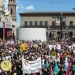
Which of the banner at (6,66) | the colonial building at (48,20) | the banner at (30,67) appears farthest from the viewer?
the colonial building at (48,20)

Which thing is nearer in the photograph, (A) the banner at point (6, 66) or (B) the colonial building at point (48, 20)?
(A) the banner at point (6, 66)

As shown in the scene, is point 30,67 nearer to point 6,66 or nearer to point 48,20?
point 6,66

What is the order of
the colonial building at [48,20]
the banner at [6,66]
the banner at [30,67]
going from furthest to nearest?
1. the colonial building at [48,20]
2. the banner at [30,67]
3. the banner at [6,66]

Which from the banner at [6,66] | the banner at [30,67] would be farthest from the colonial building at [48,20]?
the banner at [6,66]

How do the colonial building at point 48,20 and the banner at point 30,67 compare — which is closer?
the banner at point 30,67

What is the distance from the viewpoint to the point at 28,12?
118562mm

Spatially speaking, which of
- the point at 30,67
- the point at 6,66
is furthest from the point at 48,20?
the point at 6,66

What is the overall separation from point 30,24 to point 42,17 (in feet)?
14.3

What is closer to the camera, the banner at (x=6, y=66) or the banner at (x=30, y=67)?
the banner at (x=6, y=66)

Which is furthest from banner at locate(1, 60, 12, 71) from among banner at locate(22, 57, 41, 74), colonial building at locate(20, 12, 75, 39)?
colonial building at locate(20, 12, 75, 39)

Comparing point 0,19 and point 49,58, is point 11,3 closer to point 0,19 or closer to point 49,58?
point 0,19

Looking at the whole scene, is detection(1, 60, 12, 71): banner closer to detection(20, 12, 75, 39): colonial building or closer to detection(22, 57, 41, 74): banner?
detection(22, 57, 41, 74): banner

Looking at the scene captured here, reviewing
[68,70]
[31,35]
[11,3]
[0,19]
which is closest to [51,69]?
[68,70]

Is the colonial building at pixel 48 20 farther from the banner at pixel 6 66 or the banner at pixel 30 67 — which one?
the banner at pixel 6 66
